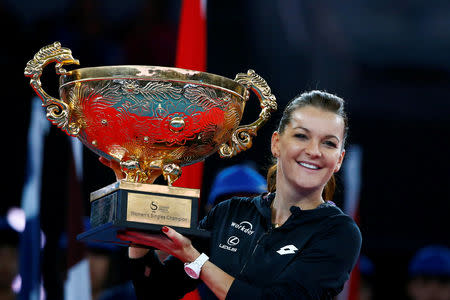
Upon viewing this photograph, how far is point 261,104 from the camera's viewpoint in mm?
2047

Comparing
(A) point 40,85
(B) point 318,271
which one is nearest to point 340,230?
(B) point 318,271

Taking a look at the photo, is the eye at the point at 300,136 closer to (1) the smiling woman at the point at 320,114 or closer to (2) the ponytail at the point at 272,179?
(1) the smiling woman at the point at 320,114

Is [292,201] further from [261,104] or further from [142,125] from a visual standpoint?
[142,125]

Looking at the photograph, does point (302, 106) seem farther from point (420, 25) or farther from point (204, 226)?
point (420, 25)

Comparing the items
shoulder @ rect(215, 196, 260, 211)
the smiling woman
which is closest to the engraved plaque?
shoulder @ rect(215, 196, 260, 211)

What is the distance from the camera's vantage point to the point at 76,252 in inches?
116

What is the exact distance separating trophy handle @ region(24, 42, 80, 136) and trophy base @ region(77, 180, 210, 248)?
21cm

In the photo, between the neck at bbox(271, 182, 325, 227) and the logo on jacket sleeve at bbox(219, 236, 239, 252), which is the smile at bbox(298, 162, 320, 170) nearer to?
the neck at bbox(271, 182, 325, 227)

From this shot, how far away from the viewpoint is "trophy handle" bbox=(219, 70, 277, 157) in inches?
80.6

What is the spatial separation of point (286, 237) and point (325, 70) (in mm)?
3652

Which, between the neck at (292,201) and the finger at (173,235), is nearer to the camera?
the finger at (173,235)

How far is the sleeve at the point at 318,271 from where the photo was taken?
1.71 meters

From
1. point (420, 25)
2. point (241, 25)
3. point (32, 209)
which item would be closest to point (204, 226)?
point (32, 209)

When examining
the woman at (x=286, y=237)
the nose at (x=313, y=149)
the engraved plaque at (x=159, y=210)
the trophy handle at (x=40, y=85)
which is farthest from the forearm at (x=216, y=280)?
the trophy handle at (x=40, y=85)
